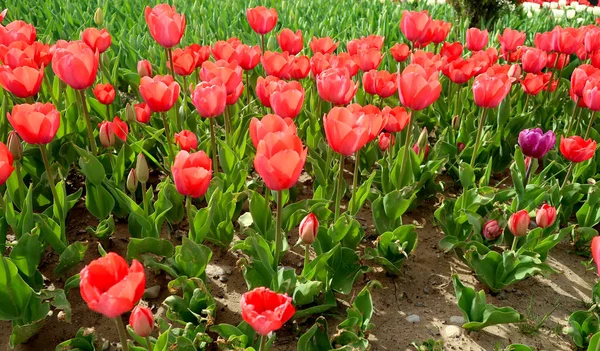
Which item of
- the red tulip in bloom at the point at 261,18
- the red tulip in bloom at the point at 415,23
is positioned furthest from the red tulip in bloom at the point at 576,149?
the red tulip in bloom at the point at 261,18

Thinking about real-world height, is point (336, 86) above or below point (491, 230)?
above

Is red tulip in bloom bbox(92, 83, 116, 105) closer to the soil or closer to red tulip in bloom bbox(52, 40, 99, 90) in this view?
red tulip in bloom bbox(52, 40, 99, 90)

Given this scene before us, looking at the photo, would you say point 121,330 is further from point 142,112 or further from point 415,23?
point 415,23

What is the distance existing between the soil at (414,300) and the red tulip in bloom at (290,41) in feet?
3.60

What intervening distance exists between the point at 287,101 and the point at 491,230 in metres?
0.94

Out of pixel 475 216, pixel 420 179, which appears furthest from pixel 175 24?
pixel 475 216

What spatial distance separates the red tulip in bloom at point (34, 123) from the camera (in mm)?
1915

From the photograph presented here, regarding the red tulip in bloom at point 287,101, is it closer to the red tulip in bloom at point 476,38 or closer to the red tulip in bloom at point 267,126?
the red tulip in bloom at point 267,126

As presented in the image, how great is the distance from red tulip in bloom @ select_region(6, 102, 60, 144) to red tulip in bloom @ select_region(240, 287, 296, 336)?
102cm

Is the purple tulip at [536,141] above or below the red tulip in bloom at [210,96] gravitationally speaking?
below

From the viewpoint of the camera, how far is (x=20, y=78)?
2312 millimetres

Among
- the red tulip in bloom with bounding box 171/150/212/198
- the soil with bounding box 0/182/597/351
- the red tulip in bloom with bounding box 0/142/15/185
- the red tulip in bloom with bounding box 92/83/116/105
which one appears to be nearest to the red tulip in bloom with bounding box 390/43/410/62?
the soil with bounding box 0/182/597/351

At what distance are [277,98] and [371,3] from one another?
4834 mm

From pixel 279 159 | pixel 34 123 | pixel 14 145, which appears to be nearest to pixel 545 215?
pixel 279 159
